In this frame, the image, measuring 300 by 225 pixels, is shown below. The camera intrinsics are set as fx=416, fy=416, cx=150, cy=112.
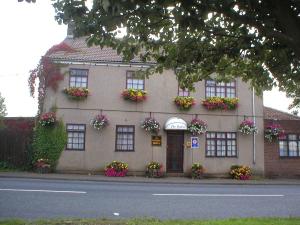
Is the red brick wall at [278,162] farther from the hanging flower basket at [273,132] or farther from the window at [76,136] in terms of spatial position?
the window at [76,136]

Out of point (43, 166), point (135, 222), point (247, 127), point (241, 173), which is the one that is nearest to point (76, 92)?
point (43, 166)

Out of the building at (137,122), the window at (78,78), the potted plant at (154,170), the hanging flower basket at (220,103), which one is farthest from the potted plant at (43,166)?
the hanging flower basket at (220,103)

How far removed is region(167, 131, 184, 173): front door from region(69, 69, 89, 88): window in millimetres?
5899

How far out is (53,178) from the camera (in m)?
20.7

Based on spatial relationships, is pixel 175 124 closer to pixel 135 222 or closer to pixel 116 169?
pixel 116 169

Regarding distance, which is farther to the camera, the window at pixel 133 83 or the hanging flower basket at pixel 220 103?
the hanging flower basket at pixel 220 103

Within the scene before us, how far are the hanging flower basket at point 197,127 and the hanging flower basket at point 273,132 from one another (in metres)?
4.13

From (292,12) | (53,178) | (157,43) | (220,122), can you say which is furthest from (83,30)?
(220,122)

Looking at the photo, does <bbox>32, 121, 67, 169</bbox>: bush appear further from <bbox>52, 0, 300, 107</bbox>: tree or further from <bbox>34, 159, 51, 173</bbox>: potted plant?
<bbox>52, 0, 300, 107</bbox>: tree

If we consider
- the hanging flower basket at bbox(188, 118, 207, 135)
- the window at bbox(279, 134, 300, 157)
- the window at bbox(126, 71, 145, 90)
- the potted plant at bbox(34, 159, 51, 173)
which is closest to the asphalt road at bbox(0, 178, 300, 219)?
the potted plant at bbox(34, 159, 51, 173)

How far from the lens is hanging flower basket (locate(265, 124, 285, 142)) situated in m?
25.8

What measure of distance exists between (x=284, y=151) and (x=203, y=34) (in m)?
20.9

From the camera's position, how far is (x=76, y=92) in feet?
78.5

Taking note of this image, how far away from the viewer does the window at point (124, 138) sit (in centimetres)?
2444
